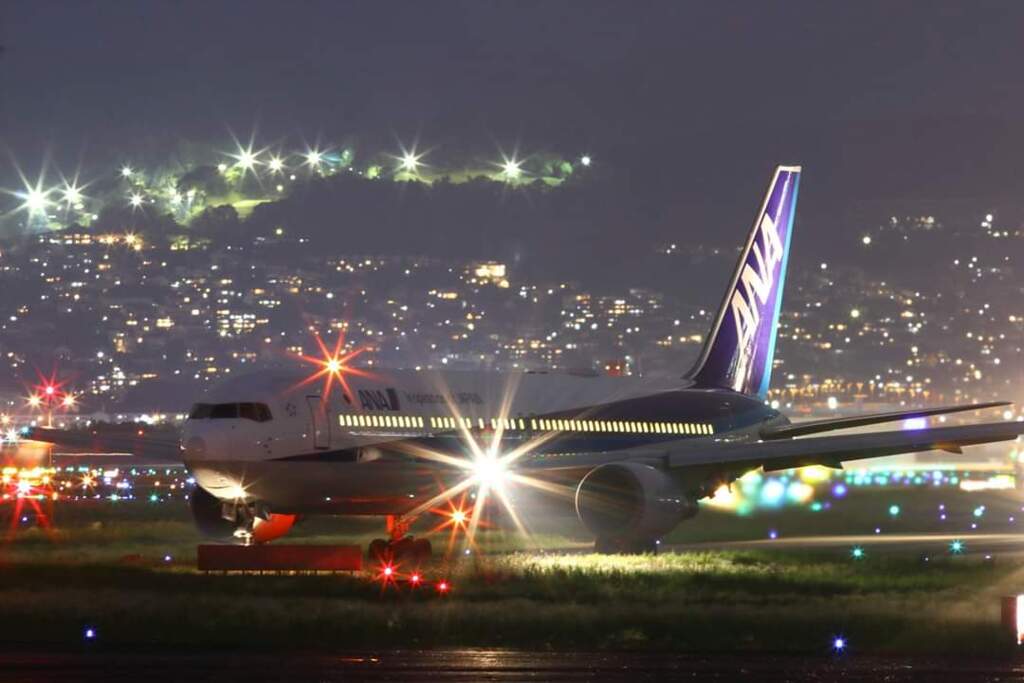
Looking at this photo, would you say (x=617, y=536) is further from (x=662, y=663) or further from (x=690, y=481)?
(x=662, y=663)

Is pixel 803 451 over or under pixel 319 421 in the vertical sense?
under

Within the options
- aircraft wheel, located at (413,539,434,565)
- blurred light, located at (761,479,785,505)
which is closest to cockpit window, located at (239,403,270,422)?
aircraft wheel, located at (413,539,434,565)

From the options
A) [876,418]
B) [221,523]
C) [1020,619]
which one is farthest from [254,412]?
[1020,619]

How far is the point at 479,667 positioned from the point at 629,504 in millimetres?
19423

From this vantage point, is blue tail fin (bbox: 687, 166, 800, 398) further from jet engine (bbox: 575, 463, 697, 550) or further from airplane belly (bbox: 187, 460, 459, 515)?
airplane belly (bbox: 187, 460, 459, 515)

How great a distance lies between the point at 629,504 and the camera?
4212 cm

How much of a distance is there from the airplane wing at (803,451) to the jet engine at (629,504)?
85 cm

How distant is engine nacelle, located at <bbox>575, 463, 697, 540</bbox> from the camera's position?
41.7 m

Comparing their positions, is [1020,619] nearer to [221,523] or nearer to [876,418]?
[876,418]

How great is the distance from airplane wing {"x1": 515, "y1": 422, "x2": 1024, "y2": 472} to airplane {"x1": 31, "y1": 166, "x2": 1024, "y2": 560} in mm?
45

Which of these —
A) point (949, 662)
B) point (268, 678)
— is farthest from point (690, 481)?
point (268, 678)

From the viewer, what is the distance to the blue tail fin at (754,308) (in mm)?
53281

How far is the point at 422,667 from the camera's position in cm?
2298

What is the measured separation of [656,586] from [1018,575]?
8228 mm
